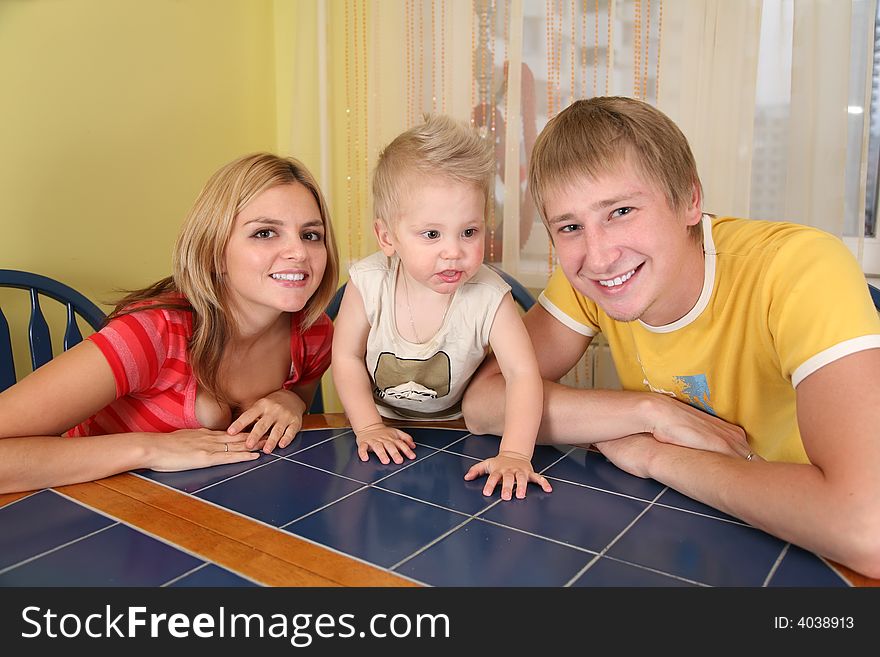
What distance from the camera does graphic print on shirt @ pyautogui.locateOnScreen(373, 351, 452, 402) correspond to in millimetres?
1446

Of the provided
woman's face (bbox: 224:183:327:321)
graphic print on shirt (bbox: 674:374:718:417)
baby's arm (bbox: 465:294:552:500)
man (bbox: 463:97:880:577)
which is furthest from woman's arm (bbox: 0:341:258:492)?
graphic print on shirt (bbox: 674:374:718:417)

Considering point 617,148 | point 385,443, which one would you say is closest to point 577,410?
point 385,443

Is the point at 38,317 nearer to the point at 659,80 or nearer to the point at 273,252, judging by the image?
the point at 273,252

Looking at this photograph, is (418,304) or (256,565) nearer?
(256,565)

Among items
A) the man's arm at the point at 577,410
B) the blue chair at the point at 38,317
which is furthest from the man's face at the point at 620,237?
the blue chair at the point at 38,317

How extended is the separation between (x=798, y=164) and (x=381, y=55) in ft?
4.57

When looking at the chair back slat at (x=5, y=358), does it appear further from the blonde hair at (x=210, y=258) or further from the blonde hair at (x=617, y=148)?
the blonde hair at (x=617, y=148)

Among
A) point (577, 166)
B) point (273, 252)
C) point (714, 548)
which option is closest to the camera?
point (714, 548)

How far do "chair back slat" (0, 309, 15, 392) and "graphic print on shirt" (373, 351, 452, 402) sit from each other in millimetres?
940

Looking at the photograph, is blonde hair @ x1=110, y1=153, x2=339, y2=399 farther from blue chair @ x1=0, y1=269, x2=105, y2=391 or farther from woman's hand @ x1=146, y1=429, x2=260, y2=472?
blue chair @ x1=0, y1=269, x2=105, y2=391

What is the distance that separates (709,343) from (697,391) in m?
0.10
